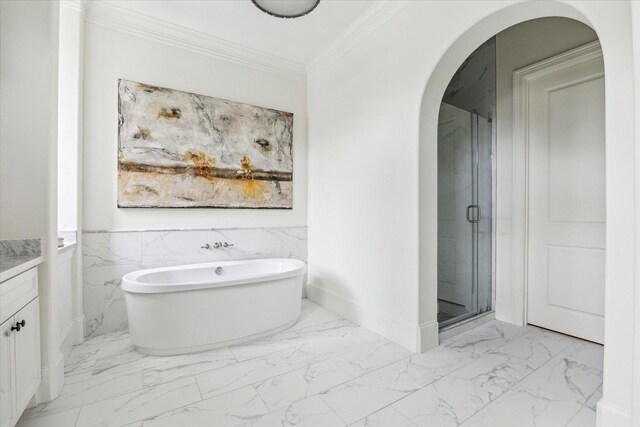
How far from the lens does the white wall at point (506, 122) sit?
2.62 metres

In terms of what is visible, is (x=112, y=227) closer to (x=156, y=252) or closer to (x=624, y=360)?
(x=156, y=252)

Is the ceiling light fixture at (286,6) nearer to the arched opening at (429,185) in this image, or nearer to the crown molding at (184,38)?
the arched opening at (429,185)

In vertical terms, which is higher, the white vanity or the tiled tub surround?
the tiled tub surround

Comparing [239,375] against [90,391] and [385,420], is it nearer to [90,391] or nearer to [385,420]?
[90,391]

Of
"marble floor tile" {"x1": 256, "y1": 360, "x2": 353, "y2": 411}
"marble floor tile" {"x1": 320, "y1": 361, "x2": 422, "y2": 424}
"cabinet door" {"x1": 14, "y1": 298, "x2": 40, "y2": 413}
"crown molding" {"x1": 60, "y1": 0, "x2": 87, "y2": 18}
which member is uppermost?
"crown molding" {"x1": 60, "y1": 0, "x2": 87, "y2": 18}

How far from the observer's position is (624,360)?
A: 126 centimetres

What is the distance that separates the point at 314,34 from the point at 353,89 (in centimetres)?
68

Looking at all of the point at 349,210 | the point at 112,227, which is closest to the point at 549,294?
the point at 349,210

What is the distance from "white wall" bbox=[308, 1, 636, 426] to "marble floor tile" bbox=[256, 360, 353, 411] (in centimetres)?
66

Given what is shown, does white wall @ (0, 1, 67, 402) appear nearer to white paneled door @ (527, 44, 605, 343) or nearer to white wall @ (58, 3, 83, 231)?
white wall @ (58, 3, 83, 231)

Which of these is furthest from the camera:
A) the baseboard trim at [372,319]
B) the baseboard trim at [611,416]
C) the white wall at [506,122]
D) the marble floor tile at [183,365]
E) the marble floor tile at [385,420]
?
the white wall at [506,122]

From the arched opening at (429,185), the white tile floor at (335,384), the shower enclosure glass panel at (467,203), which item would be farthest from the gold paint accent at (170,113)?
the shower enclosure glass panel at (467,203)

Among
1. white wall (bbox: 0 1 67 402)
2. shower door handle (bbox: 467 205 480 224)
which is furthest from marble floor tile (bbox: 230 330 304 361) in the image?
shower door handle (bbox: 467 205 480 224)

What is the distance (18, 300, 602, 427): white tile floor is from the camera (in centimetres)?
148
